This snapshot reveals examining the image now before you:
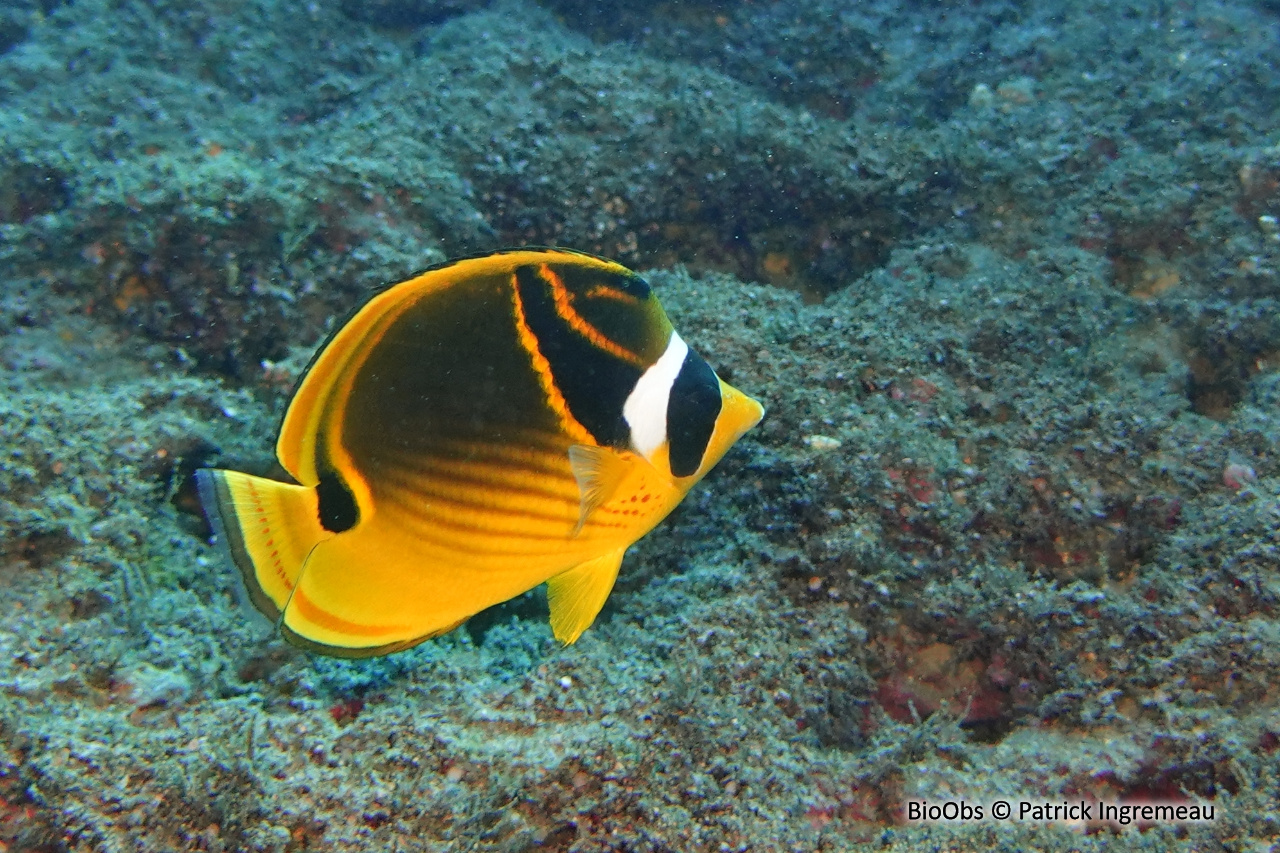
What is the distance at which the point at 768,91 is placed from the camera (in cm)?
562

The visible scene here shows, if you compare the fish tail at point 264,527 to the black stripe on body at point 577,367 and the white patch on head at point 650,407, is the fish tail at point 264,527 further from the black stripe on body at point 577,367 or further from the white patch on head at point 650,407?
the white patch on head at point 650,407

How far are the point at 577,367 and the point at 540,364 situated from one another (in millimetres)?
72

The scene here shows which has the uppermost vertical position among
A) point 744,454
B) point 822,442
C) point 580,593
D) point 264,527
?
point 264,527

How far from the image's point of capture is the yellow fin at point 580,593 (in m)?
1.48

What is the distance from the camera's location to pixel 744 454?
2566 mm

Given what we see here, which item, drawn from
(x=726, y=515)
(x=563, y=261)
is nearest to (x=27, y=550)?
(x=563, y=261)

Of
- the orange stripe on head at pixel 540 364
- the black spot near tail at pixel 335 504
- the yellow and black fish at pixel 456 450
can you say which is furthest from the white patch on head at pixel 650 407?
the black spot near tail at pixel 335 504

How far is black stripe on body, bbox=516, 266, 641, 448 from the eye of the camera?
4.50 ft

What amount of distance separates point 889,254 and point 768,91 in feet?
8.31

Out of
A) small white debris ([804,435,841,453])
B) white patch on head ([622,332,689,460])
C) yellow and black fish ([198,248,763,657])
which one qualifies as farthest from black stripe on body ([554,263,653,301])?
small white debris ([804,435,841,453])

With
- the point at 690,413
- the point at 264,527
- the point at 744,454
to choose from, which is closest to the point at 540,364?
the point at 690,413

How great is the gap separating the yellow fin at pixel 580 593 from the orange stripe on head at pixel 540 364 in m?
0.32

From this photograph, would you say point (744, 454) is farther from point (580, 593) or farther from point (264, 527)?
point (264, 527)

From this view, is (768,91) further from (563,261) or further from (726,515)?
(563,261)
